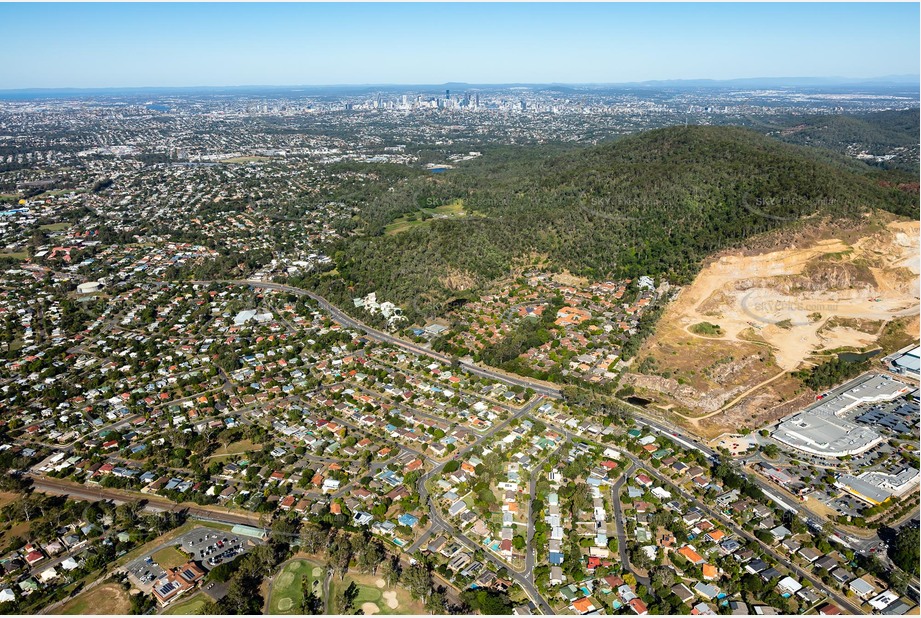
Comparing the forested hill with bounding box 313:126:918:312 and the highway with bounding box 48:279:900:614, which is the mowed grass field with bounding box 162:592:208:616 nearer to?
the highway with bounding box 48:279:900:614

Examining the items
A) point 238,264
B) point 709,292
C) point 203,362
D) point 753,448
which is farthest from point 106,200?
point 753,448

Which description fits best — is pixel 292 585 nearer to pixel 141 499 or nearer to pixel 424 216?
pixel 141 499

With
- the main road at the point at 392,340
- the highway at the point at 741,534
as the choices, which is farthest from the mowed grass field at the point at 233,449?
the highway at the point at 741,534

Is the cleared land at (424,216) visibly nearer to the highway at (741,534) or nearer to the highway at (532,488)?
the highway at (532,488)

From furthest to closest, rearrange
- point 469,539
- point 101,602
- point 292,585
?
point 469,539 < point 292,585 < point 101,602

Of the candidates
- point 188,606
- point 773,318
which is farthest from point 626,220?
point 188,606

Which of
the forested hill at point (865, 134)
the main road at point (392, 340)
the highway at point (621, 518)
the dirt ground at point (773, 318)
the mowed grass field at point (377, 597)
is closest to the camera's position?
the mowed grass field at point (377, 597)

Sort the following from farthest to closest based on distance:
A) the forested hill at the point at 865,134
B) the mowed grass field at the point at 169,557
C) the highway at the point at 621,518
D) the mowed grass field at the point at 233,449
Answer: the forested hill at the point at 865,134 < the mowed grass field at the point at 233,449 < the mowed grass field at the point at 169,557 < the highway at the point at 621,518
